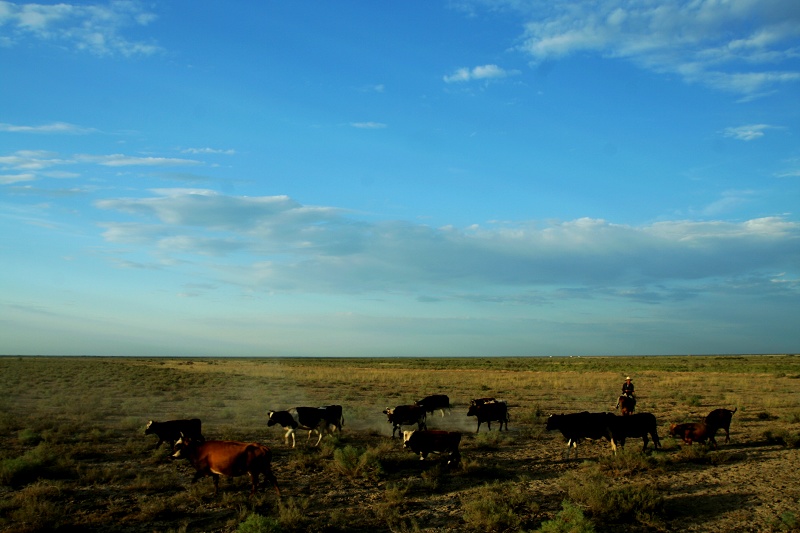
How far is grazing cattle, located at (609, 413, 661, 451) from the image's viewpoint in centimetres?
1499

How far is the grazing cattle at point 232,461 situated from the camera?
10.6 metres

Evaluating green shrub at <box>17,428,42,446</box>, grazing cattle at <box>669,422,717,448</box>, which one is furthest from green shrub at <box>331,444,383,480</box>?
green shrub at <box>17,428,42,446</box>

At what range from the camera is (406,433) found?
14703mm

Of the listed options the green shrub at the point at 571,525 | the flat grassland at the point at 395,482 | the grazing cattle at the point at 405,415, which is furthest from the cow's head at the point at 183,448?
the grazing cattle at the point at 405,415

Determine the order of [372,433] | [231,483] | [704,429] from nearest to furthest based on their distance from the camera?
[231,483]
[704,429]
[372,433]

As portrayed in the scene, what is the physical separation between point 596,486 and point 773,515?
10.0ft

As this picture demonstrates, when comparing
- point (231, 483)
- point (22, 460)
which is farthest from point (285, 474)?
point (22, 460)


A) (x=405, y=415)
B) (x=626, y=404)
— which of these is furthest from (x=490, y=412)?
(x=626, y=404)

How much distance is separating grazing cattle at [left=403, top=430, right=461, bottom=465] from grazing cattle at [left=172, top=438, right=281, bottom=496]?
4168 mm

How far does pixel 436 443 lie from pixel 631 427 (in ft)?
19.1

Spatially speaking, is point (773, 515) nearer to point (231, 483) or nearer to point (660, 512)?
point (660, 512)

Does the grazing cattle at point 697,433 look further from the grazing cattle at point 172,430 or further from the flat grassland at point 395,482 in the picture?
the grazing cattle at point 172,430

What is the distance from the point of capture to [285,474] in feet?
41.9

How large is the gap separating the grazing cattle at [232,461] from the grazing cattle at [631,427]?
9.49 m
